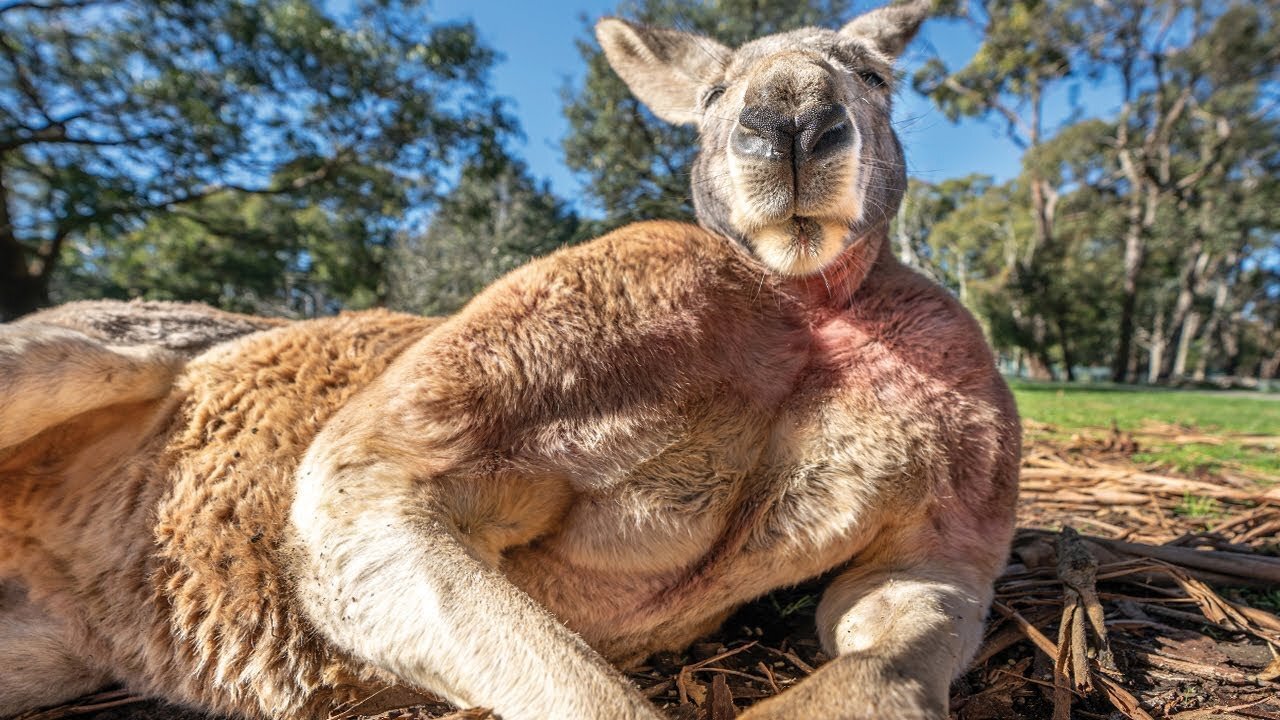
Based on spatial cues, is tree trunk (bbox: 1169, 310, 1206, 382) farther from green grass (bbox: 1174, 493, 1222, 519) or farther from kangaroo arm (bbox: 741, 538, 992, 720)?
kangaroo arm (bbox: 741, 538, 992, 720)

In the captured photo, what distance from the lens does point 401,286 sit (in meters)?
15.5

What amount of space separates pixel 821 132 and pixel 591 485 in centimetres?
97

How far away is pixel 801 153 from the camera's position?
1429 millimetres

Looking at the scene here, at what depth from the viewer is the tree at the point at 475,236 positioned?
1391cm

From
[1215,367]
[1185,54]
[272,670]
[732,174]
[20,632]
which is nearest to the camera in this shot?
[272,670]

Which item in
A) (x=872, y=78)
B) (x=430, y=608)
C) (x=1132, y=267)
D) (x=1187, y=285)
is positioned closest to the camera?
(x=430, y=608)

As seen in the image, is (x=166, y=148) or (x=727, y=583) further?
(x=166, y=148)

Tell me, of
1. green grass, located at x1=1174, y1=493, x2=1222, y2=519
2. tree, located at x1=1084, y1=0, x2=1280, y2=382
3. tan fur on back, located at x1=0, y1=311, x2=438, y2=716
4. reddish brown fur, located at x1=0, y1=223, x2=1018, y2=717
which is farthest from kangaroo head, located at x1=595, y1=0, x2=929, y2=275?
tree, located at x1=1084, y1=0, x2=1280, y2=382

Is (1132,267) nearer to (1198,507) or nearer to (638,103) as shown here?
(638,103)

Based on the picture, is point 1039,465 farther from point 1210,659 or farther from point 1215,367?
point 1215,367

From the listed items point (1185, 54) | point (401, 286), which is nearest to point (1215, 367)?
point (1185, 54)

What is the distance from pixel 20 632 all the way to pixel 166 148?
11.5 metres

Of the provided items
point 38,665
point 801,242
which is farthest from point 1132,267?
point 38,665

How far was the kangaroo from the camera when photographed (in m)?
1.33
